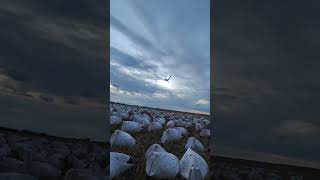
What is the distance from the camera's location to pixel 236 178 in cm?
142

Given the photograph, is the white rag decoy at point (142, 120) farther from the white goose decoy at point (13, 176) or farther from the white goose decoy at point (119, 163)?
the white goose decoy at point (13, 176)

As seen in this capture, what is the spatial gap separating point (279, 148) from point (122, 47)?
31.5 inches

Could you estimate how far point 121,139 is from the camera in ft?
5.37

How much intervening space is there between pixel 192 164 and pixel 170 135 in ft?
0.79

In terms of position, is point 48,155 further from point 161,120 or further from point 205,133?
point 205,133

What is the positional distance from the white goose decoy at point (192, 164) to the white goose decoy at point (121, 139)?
0.26 meters


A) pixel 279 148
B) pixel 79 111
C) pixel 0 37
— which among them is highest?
pixel 0 37

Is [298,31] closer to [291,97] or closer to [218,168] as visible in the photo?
[291,97]

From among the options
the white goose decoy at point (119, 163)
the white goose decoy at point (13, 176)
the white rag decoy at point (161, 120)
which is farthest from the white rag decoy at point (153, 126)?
the white goose decoy at point (13, 176)

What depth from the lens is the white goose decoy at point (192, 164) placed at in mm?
1443

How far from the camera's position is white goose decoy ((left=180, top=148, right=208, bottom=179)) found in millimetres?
1443

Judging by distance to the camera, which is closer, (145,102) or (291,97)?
(291,97)

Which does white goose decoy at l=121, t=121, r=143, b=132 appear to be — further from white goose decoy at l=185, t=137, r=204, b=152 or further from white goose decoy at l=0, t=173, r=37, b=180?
white goose decoy at l=0, t=173, r=37, b=180

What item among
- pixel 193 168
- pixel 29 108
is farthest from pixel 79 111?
pixel 193 168
